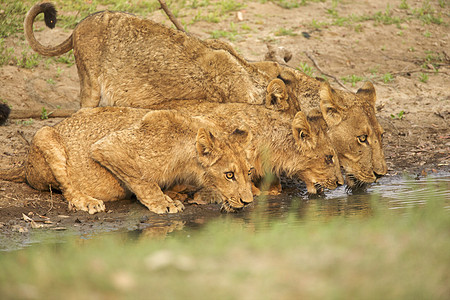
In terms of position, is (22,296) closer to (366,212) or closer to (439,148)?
(366,212)

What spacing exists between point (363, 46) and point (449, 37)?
2185 mm

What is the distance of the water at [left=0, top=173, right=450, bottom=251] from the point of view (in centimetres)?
575

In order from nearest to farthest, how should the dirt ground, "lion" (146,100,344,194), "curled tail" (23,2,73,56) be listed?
the dirt ground, "lion" (146,100,344,194), "curled tail" (23,2,73,56)

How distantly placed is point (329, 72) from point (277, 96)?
468 centimetres

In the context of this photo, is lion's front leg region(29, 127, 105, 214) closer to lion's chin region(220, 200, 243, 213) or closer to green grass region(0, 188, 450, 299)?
lion's chin region(220, 200, 243, 213)

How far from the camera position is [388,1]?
1519 centimetres

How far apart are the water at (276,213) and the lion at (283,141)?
32 centimetres

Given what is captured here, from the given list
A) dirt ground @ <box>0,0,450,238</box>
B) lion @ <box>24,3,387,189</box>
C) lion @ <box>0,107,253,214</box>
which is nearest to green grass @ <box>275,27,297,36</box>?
dirt ground @ <box>0,0,450,238</box>

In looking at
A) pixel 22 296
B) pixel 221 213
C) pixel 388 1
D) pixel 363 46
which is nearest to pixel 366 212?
pixel 221 213

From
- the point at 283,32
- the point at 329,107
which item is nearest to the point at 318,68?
the point at 283,32

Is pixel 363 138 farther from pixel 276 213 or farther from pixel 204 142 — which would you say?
pixel 204 142

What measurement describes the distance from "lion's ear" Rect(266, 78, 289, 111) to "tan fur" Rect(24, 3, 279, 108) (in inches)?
12.1

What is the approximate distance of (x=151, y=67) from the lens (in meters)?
7.91

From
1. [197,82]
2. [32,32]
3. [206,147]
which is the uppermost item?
[32,32]
